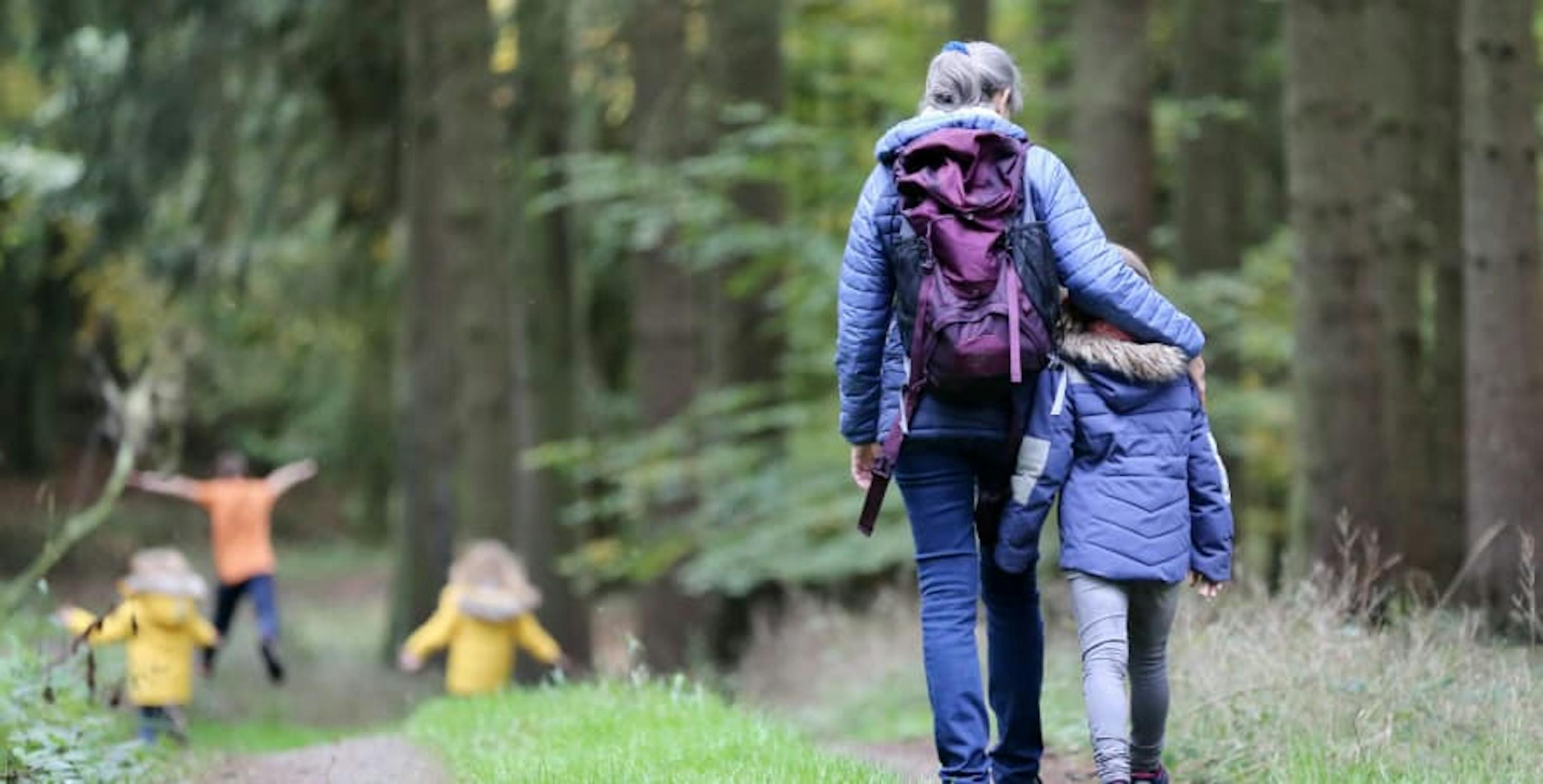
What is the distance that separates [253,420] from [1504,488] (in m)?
35.4

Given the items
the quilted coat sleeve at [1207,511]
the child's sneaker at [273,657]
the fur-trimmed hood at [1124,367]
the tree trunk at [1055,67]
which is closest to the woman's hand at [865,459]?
the fur-trimmed hood at [1124,367]

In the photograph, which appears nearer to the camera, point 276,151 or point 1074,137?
point 1074,137

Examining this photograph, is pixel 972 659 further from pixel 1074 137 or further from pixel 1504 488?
pixel 1074 137

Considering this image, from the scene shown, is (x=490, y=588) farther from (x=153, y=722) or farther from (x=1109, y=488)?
(x=1109, y=488)

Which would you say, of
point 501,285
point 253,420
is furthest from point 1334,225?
point 253,420

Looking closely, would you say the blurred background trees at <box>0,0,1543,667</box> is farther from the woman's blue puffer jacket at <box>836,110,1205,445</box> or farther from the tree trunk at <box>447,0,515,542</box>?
the woman's blue puffer jacket at <box>836,110,1205,445</box>

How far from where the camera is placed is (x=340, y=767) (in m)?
8.49

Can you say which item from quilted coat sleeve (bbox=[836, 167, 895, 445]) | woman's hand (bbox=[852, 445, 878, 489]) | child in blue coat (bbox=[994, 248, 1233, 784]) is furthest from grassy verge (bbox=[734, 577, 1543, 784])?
quilted coat sleeve (bbox=[836, 167, 895, 445])

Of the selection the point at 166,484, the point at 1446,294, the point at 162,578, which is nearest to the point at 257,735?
the point at 166,484

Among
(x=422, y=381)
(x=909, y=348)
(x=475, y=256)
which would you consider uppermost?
(x=475, y=256)

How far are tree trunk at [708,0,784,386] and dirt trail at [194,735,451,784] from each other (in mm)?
8353

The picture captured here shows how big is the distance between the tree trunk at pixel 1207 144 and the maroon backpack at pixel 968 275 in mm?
11603

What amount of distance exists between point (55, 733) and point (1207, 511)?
452 centimetres

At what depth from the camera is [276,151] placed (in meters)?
20.5
